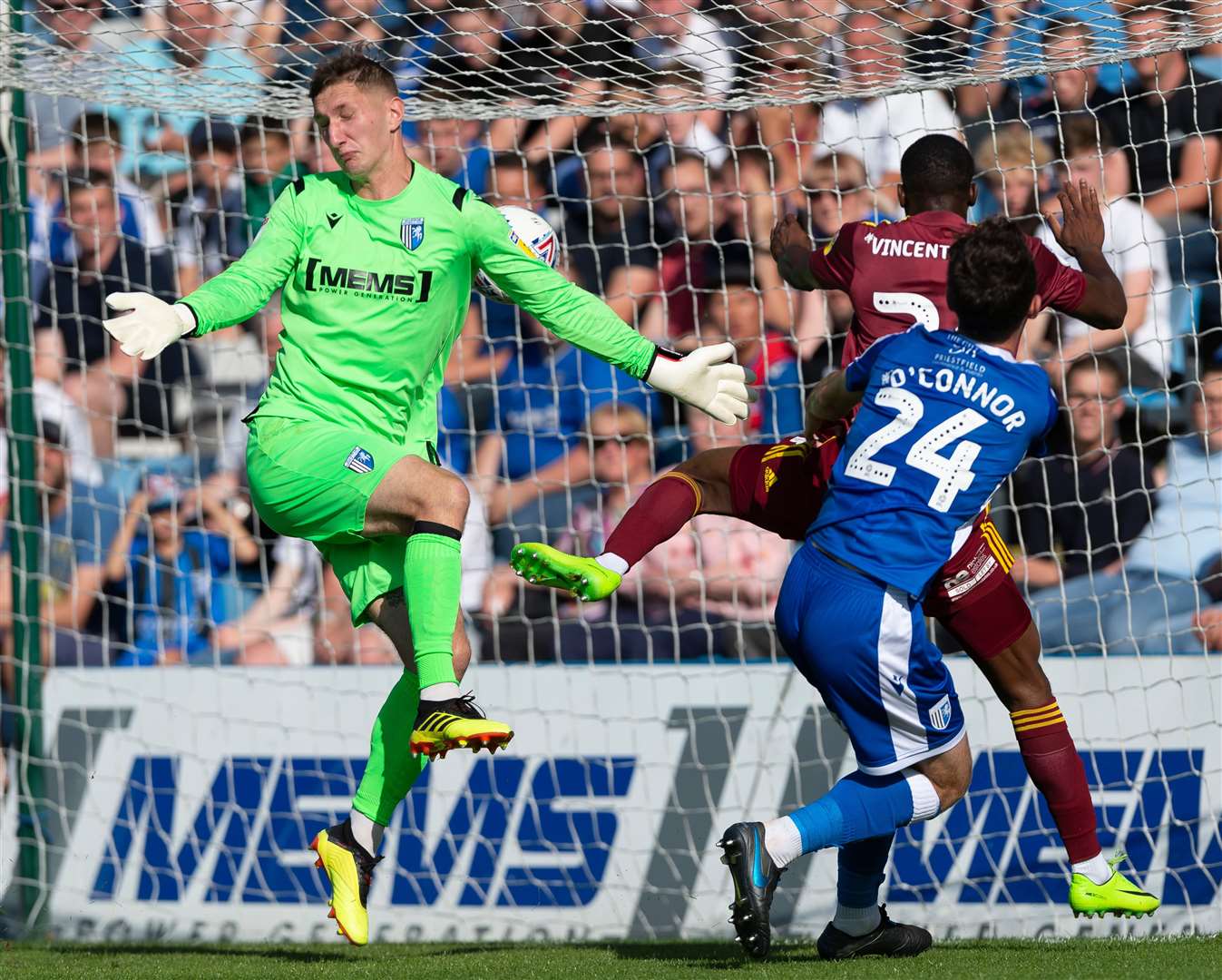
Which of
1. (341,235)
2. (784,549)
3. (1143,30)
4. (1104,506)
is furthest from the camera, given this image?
(784,549)


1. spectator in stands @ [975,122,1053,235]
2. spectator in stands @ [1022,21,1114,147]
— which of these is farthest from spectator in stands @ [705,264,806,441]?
spectator in stands @ [1022,21,1114,147]

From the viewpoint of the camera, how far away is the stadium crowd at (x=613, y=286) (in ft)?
20.5

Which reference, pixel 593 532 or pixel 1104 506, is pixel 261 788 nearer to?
pixel 593 532

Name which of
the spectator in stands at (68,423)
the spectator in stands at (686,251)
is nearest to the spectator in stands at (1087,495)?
the spectator in stands at (686,251)

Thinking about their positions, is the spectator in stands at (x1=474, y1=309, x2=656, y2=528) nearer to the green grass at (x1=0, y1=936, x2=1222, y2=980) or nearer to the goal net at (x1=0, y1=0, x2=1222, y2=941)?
the goal net at (x1=0, y1=0, x2=1222, y2=941)

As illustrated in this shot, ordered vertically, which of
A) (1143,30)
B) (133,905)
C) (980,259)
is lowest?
(133,905)

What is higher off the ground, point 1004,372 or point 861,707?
point 1004,372

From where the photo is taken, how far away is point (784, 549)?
714 cm

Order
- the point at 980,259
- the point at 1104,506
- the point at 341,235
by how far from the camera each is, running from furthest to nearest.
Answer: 1. the point at 1104,506
2. the point at 341,235
3. the point at 980,259

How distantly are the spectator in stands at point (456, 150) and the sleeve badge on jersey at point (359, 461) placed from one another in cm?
329

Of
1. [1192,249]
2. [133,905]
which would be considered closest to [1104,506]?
[1192,249]

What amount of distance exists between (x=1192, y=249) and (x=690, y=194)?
2201 millimetres

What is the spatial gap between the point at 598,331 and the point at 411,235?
0.61m

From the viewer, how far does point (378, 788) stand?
15.8 ft
